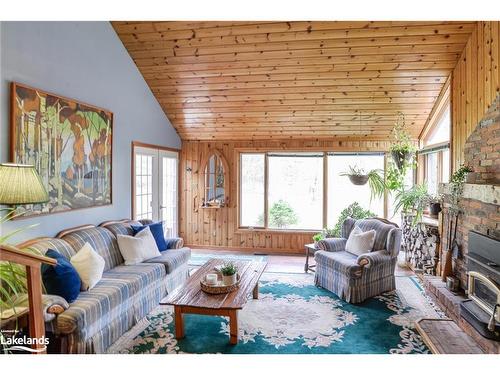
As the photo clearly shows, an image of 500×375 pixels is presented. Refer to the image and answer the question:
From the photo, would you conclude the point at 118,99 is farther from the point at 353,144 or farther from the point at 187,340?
the point at 353,144

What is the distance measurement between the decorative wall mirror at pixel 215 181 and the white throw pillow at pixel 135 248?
2.60 metres

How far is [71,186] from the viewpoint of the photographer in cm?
375

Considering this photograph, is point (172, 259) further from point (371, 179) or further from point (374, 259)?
point (371, 179)

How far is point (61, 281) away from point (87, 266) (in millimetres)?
396

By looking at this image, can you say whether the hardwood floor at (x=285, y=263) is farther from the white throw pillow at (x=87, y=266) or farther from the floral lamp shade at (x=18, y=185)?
the floral lamp shade at (x=18, y=185)

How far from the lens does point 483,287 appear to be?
10.6 ft

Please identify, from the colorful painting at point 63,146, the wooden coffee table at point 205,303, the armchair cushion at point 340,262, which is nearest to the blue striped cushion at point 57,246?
the colorful painting at point 63,146

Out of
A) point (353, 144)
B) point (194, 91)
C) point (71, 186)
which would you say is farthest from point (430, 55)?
point (71, 186)

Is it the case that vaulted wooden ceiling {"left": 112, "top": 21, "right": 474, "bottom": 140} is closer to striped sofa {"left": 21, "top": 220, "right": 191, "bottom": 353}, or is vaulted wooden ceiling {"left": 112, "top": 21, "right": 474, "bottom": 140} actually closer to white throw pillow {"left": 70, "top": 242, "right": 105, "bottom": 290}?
striped sofa {"left": 21, "top": 220, "right": 191, "bottom": 353}

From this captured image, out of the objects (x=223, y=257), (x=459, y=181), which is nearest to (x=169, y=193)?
(x=223, y=257)

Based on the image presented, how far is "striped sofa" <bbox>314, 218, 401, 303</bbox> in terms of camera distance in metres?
3.93

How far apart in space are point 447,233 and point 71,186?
455cm

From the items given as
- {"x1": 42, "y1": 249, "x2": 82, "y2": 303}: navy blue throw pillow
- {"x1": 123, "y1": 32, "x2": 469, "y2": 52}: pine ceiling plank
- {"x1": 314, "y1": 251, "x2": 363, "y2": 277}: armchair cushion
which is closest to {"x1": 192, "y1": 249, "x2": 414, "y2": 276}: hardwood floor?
{"x1": 314, "y1": 251, "x2": 363, "y2": 277}: armchair cushion
